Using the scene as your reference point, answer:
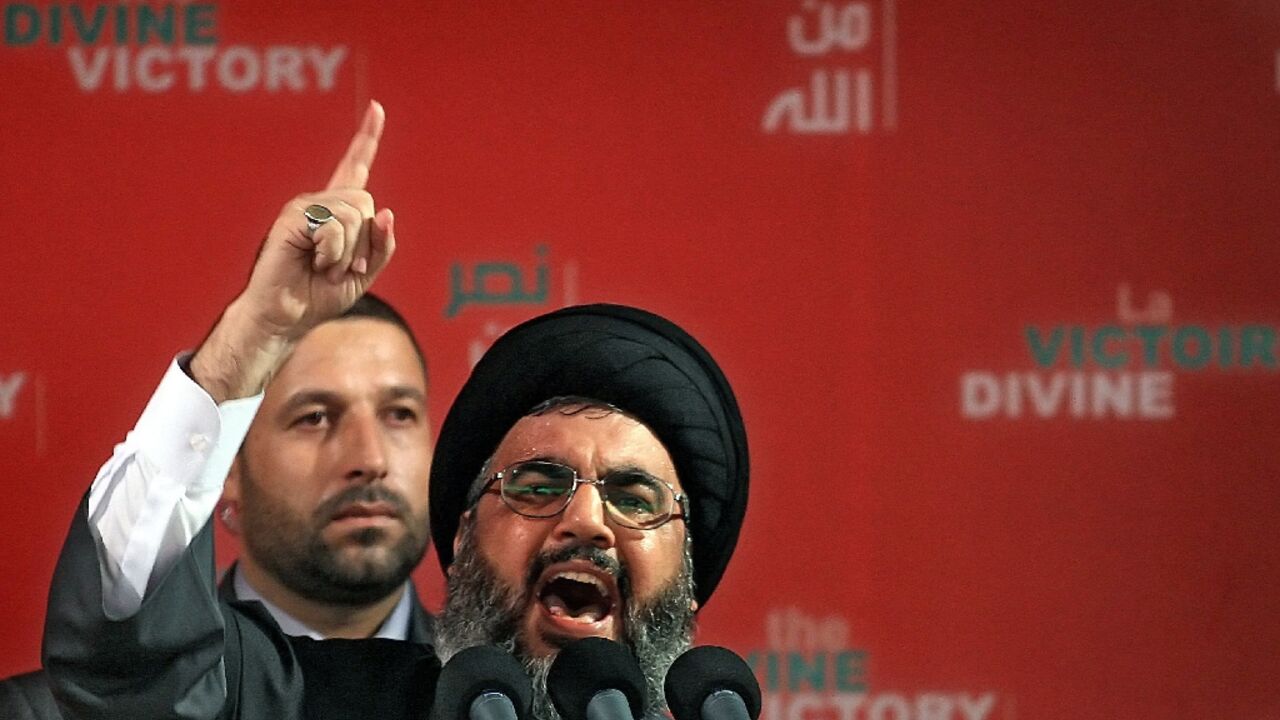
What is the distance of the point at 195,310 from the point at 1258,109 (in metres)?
1.86

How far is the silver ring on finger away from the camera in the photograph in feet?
6.99

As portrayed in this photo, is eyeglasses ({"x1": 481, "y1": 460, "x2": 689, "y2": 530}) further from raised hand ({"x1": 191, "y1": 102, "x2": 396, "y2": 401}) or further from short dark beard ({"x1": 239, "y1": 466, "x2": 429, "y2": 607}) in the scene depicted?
short dark beard ({"x1": 239, "y1": 466, "x2": 429, "y2": 607})

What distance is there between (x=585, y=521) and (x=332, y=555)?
1.10 m

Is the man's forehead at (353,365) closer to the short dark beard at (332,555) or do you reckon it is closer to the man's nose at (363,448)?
the man's nose at (363,448)

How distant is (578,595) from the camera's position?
2.49 metres

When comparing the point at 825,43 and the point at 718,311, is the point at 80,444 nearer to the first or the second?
the point at 718,311

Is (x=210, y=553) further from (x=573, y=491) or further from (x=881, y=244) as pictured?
(x=881, y=244)

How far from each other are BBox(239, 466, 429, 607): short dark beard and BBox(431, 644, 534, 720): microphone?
4.96ft

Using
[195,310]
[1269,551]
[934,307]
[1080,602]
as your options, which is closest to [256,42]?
[195,310]

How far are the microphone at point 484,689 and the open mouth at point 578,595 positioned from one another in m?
0.50

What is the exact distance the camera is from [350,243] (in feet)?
7.03

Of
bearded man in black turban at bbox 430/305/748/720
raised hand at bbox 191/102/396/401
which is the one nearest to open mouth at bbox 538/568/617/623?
bearded man in black turban at bbox 430/305/748/720

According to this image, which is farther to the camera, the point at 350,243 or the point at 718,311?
the point at 718,311

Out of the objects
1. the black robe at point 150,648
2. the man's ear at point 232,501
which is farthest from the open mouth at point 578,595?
the man's ear at point 232,501
